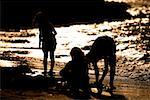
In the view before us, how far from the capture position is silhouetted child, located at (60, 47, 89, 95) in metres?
11.6

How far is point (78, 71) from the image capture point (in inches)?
461

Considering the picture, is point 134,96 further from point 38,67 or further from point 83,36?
point 83,36

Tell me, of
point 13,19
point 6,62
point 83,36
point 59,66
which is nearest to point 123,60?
point 59,66

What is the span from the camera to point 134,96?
40.3ft

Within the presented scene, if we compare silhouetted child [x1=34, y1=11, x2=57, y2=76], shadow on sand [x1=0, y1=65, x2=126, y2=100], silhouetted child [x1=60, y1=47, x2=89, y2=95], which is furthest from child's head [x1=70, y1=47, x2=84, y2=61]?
silhouetted child [x1=34, y1=11, x2=57, y2=76]

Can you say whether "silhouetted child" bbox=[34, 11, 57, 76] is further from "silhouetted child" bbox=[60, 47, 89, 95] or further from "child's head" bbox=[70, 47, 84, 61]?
"child's head" bbox=[70, 47, 84, 61]

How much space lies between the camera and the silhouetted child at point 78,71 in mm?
11633

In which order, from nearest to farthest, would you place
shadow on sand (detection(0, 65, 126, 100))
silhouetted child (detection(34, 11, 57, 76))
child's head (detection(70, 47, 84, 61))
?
child's head (detection(70, 47, 84, 61)), shadow on sand (detection(0, 65, 126, 100)), silhouetted child (detection(34, 11, 57, 76))

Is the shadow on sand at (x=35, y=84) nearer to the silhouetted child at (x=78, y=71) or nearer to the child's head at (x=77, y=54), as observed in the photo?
the silhouetted child at (x=78, y=71)

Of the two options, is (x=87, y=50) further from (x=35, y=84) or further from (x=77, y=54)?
(x=77, y=54)

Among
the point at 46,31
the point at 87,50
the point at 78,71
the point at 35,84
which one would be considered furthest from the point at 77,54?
the point at 87,50

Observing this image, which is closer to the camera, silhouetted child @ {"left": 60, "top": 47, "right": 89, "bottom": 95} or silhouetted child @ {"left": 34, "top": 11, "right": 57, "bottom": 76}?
silhouetted child @ {"left": 60, "top": 47, "right": 89, "bottom": 95}

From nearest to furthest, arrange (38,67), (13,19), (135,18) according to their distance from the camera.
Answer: (38,67)
(135,18)
(13,19)

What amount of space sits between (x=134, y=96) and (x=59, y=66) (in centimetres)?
511
